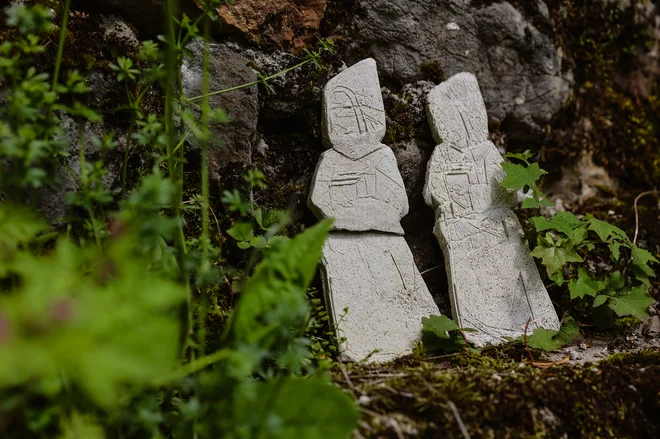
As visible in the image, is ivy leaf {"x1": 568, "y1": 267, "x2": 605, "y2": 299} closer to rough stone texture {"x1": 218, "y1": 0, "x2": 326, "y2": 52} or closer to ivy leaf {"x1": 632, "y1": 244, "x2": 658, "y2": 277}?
ivy leaf {"x1": 632, "y1": 244, "x2": 658, "y2": 277}

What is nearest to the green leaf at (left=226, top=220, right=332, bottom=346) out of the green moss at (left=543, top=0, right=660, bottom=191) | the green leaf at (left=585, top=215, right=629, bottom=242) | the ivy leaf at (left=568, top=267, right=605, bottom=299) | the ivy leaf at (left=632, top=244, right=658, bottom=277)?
the ivy leaf at (left=568, top=267, right=605, bottom=299)

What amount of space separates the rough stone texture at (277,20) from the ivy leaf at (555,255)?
1.36 metres

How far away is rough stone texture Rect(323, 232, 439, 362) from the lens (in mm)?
2111

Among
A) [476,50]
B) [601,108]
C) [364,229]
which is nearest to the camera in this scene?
[364,229]

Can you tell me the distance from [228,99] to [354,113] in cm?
52

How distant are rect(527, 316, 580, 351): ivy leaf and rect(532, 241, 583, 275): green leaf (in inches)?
9.3

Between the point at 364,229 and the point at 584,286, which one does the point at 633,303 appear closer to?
the point at 584,286

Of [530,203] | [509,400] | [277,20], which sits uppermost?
[277,20]

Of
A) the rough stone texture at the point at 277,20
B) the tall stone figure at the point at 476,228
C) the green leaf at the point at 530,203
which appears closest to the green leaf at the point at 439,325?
the tall stone figure at the point at 476,228

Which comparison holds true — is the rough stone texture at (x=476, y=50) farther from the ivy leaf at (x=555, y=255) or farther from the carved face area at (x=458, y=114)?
the ivy leaf at (x=555, y=255)

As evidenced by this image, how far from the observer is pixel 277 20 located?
2.49 m

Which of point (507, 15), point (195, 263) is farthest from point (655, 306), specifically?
point (195, 263)

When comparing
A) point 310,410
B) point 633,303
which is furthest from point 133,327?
point 633,303

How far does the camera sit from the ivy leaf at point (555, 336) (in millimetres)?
2170
